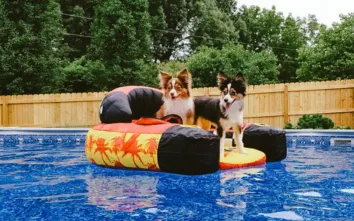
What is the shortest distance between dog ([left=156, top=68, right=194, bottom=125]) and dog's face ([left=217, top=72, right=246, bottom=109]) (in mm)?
507

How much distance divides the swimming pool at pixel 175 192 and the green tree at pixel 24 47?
11.7m

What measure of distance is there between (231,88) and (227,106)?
26cm

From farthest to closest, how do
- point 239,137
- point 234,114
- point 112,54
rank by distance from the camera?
point 112,54 < point 239,137 < point 234,114

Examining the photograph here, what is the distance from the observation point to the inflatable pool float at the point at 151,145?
6125 millimetres

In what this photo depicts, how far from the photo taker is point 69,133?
12.8 metres

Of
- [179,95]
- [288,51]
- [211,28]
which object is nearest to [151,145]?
[179,95]

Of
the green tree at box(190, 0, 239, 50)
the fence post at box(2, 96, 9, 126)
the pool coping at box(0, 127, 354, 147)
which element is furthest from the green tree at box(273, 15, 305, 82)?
the pool coping at box(0, 127, 354, 147)

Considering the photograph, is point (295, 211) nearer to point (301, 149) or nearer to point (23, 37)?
point (301, 149)

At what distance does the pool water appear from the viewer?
14.1 ft

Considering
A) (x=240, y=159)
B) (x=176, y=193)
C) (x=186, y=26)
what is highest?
(x=186, y=26)

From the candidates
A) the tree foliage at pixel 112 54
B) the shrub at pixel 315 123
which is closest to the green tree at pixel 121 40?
the tree foliage at pixel 112 54

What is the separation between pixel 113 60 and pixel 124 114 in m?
15.2

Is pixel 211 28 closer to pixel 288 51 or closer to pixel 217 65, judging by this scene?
pixel 288 51

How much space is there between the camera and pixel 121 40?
21.8m
